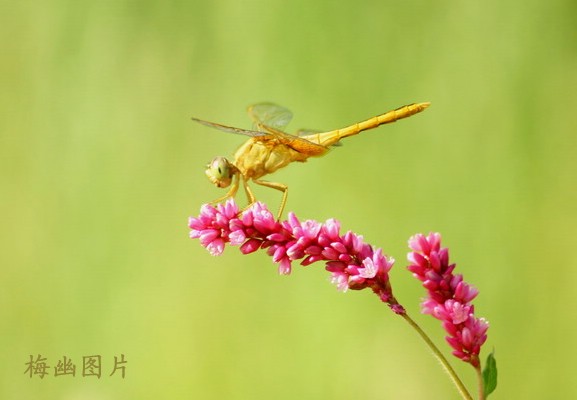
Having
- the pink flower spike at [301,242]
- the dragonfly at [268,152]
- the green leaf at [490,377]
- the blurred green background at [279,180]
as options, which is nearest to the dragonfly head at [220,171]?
the dragonfly at [268,152]

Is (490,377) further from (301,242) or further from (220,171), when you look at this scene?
(220,171)

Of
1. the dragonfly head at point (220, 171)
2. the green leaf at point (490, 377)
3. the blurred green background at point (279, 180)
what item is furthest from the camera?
the blurred green background at point (279, 180)

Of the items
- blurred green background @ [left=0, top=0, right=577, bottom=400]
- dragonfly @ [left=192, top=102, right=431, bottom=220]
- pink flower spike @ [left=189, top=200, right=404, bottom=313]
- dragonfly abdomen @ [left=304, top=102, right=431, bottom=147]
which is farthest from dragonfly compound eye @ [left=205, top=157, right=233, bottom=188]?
blurred green background @ [left=0, top=0, right=577, bottom=400]

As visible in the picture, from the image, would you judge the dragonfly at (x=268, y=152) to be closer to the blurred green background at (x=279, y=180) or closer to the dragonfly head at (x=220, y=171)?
the dragonfly head at (x=220, y=171)

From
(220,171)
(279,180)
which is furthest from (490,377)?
(279,180)

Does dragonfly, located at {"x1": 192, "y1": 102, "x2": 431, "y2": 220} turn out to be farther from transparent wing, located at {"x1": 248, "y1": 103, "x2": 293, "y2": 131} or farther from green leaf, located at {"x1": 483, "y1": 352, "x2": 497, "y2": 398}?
green leaf, located at {"x1": 483, "y1": 352, "x2": 497, "y2": 398}

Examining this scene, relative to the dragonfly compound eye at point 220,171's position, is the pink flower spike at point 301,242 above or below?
below

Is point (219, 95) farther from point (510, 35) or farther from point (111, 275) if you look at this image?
point (510, 35)
